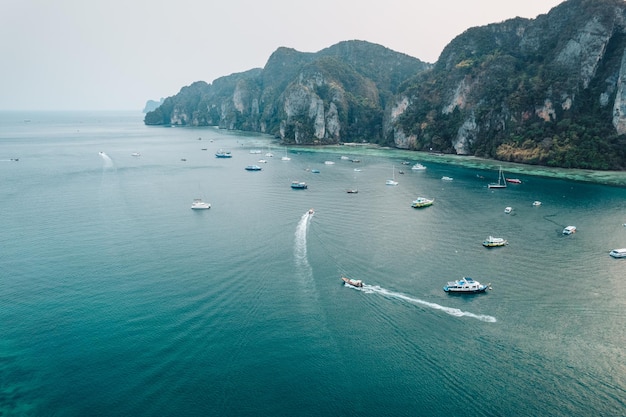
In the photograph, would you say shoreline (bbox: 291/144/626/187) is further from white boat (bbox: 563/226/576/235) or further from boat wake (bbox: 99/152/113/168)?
boat wake (bbox: 99/152/113/168)

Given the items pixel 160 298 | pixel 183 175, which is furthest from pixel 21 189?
pixel 160 298

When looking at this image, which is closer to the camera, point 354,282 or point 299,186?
point 354,282

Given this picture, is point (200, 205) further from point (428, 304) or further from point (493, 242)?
point (493, 242)

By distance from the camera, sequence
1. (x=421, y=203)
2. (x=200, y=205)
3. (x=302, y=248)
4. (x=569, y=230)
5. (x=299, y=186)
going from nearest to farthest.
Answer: (x=302, y=248)
(x=569, y=230)
(x=200, y=205)
(x=421, y=203)
(x=299, y=186)

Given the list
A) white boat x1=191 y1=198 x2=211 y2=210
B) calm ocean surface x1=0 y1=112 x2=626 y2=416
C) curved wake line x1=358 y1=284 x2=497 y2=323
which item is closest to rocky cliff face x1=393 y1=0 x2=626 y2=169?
calm ocean surface x1=0 y1=112 x2=626 y2=416

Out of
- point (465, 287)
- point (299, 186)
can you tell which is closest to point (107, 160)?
point (299, 186)

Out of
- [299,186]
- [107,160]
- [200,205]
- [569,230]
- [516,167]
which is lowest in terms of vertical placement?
[200,205]

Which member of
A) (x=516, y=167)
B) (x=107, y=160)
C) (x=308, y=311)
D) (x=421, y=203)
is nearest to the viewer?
(x=308, y=311)

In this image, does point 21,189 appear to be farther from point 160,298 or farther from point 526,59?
point 526,59
